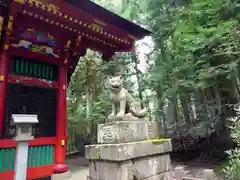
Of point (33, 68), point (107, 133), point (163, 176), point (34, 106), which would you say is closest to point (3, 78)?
point (33, 68)

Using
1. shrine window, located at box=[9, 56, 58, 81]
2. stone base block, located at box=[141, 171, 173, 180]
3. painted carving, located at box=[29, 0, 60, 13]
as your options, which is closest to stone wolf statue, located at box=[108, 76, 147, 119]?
stone base block, located at box=[141, 171, 173, 180]

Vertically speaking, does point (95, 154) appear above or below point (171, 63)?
below

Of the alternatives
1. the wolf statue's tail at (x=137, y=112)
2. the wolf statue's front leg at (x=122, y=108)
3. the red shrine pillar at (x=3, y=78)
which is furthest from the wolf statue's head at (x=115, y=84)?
the red shrine pillar at (x=3, y=78)

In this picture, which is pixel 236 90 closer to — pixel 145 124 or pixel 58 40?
pixel 145 124

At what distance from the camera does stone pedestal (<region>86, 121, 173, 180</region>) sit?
2.85 m

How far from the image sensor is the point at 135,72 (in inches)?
422

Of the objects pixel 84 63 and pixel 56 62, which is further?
pixel 84 63

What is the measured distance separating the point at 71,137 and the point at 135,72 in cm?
577

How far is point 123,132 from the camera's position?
308 centimetres

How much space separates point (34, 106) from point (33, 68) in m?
1.09

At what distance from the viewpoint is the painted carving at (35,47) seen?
5.04 meters

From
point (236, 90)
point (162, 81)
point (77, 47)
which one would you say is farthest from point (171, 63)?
point (77, 47)

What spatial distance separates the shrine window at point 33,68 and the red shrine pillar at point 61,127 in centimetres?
23

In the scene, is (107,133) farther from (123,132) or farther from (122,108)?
(122,108)
